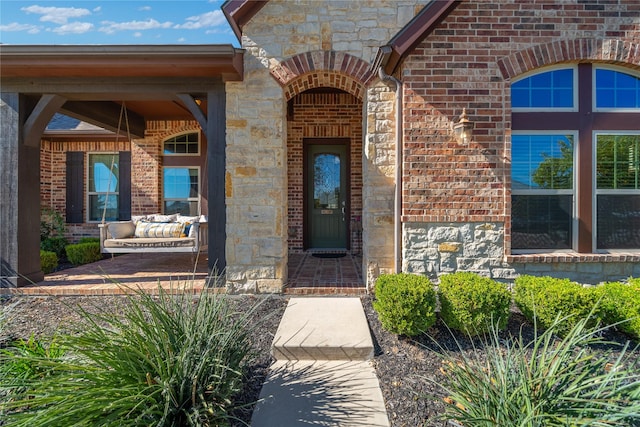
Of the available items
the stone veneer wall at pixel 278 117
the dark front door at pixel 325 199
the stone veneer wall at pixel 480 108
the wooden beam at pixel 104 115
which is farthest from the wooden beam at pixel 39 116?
the stone veneer wall at pixel 480 108

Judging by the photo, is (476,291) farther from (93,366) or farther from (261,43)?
(261,43)

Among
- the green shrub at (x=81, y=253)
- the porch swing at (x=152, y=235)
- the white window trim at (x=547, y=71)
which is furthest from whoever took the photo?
the green shrub at (x=81, y=253)

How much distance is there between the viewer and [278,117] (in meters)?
4.39

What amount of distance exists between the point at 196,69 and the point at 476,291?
13.9 feet

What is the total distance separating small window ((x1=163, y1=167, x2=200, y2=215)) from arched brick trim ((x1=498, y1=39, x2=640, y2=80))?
6612 mm

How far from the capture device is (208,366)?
207 centimetres

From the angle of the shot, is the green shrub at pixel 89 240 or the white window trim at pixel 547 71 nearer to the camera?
the white window trim at pixel 547 71

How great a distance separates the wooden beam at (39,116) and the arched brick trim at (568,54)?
6199 millimetres

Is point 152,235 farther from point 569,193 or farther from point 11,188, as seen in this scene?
point 569,193

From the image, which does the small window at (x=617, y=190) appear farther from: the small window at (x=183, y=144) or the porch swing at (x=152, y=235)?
the small window at (x=183, y=144)

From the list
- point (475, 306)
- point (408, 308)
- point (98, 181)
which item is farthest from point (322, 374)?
point (98, 181)

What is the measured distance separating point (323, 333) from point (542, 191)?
11.5ft

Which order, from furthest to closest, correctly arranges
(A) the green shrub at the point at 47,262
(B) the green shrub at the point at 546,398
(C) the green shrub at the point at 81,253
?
(C) the green shrub at the point at 81,253 < (A) the green shrub at the point at 47,262 < (B) the green shrub at the point at 546,398

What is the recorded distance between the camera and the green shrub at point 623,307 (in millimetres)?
3113
